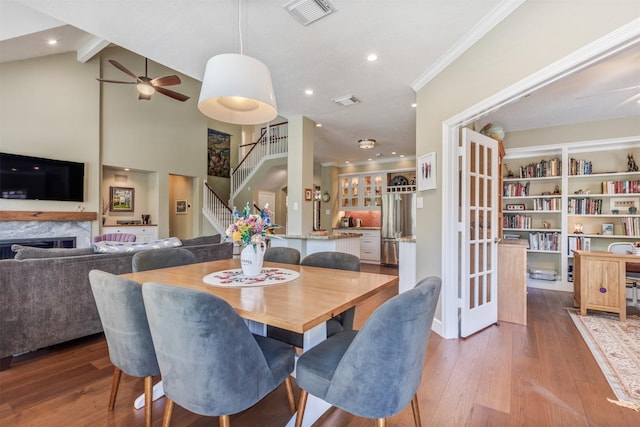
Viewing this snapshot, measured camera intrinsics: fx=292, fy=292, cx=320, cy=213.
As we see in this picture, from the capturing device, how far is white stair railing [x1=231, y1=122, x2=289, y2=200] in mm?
7592

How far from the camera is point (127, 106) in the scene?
6594 millimetres

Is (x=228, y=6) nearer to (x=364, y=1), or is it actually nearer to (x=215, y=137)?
(x=364, y=1)

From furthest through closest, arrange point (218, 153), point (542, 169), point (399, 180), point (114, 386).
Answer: point (218, 153), point (399, 180), point (542, 169), point (114, 386)

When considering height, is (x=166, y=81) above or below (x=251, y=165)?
above

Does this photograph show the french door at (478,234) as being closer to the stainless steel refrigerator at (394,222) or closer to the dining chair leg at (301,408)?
the dining chair leg at (301,408)

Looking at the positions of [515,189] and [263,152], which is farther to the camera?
[263,152]

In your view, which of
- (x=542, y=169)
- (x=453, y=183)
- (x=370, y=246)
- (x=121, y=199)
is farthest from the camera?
(x=370, y=246)

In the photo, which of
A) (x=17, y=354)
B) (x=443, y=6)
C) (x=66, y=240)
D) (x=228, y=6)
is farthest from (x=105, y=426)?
(x=66, y=240)

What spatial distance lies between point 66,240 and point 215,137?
5.21 meters

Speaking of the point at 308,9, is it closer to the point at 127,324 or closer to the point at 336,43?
the point at 336,43

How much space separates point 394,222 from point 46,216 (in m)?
7.01

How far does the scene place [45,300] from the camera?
238 cm

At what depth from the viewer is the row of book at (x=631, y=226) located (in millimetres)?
4238

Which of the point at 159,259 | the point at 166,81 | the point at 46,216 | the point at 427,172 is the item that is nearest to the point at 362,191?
the point at 427,172
